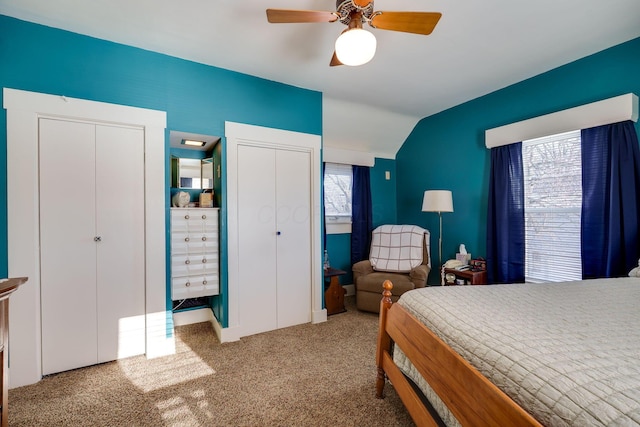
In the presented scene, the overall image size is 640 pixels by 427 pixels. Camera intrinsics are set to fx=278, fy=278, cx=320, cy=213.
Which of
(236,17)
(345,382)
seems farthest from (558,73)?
(345,382)

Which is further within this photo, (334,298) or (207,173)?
(334,298)

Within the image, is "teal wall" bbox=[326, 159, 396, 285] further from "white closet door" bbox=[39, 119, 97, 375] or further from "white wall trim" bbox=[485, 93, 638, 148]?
"white closet door" bbox=[39, 119, 97, 375]

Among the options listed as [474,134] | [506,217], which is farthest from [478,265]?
[474,134]

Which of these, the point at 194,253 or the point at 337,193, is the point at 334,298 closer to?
the point at 337,193

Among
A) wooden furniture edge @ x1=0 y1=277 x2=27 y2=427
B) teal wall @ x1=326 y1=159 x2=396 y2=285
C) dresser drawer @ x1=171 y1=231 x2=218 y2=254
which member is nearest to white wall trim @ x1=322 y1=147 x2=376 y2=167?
teal wall @ x1=326 y1=159 x2=396 y2=285

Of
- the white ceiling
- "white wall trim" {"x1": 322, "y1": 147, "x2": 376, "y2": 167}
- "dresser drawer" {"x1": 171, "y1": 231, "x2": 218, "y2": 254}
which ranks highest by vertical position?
the white ceiling

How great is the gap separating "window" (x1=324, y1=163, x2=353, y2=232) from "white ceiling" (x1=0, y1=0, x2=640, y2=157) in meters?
1.18

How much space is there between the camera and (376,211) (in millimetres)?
4473

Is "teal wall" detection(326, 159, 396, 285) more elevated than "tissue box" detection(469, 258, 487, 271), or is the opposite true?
"teal wall" detection(326, 159, 396, 285)

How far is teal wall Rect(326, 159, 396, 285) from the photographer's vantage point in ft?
13.5

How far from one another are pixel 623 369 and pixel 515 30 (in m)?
2.37

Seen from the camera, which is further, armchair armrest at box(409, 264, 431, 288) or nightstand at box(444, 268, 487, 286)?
armchair armrest at box(409, 264, 431, 288)

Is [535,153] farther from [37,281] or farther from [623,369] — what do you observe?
[37,281]

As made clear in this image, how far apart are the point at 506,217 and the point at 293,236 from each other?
2349mm
